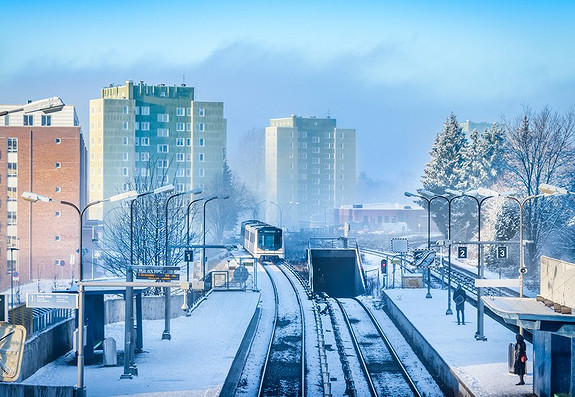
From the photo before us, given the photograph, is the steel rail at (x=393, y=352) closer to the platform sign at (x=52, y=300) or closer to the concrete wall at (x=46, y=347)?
the platform sign at (x=52, y=300)

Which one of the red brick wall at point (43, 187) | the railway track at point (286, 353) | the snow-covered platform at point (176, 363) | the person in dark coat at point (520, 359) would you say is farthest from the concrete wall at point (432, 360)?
the red brick wall at point (43, 187)

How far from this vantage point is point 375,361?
103ft

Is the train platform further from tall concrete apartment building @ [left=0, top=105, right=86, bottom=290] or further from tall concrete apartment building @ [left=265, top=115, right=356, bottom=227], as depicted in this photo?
tall concrete apartment building @ [left=265, top=115, right=356, bottom=227]

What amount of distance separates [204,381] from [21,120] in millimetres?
63500

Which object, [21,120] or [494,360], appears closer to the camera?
[494,360]

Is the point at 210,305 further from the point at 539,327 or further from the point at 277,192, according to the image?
the point at 277,192

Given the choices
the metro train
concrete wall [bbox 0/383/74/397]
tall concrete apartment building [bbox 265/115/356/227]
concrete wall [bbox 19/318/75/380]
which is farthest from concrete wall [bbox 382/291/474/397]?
tall concrete apartment building [bbox 265/115/356/227]

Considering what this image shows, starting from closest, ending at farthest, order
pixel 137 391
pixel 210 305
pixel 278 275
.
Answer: pixel 137 391 < pixel 210 305 < pixel 278 275

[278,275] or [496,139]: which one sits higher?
[496,139]

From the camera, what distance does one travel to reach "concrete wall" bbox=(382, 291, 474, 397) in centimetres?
2539

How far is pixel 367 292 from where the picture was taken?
2373 inches

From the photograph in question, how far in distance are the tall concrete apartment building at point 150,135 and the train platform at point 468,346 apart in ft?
248

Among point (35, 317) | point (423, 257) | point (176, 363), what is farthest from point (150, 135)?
point (35, 317)

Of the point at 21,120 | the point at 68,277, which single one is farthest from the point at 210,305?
the point at 21,120
